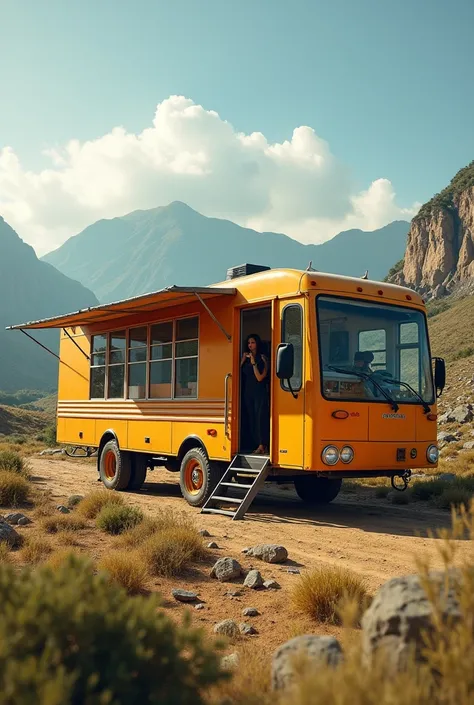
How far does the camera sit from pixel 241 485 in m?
10.8

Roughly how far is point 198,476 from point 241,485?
139 centimetres

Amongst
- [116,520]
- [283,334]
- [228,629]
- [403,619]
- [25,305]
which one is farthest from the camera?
[25,305]

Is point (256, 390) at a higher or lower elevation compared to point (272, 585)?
higher

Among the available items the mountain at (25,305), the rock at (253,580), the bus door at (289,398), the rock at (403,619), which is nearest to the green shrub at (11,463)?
the bus door at (289,398)

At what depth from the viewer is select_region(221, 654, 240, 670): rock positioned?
437cm

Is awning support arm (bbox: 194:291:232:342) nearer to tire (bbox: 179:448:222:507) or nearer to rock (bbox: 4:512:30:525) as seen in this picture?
tire (bbox: 179:448:222:507)

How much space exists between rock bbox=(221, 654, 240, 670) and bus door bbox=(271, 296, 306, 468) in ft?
17.1

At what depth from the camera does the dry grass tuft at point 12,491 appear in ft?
36.2

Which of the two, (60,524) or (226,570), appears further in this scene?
(60,524)

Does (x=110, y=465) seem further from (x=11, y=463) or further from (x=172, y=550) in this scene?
(x=172, y=550)

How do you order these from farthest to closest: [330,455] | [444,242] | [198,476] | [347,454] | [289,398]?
[444,242], [198,476], [289,398], [347,454], [330,455]

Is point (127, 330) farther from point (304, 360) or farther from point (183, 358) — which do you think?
point (304, 360)

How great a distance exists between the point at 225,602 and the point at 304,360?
4221 millimetres

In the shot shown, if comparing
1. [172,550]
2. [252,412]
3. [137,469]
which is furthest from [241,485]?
[137,469]
